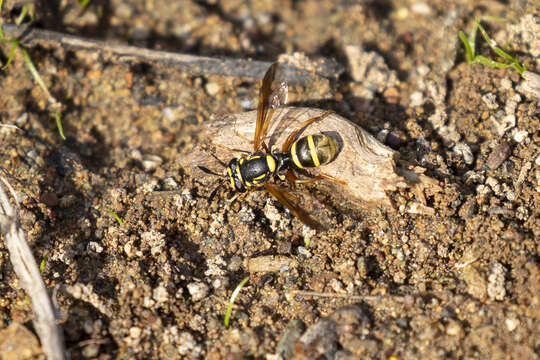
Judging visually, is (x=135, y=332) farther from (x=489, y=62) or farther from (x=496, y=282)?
(x=489, y=62)

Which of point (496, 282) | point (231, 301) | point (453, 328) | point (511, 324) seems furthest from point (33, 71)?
point (511, 324)

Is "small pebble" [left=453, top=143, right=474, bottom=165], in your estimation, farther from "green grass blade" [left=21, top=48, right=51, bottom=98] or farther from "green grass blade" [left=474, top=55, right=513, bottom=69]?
"green grass blade" [left=21, top=48, right=51, bottom=98]

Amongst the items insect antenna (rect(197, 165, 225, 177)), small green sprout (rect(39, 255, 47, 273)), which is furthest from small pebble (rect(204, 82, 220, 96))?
small green sprout (rect(39, 255, 47, 273))

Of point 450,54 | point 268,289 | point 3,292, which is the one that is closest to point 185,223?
point 268,289

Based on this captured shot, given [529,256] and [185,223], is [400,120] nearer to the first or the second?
[529,256]

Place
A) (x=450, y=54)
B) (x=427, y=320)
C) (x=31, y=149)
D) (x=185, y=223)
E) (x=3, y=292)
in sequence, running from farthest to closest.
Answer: (x=450, y=54), (x=31, y=149), (x=185, y=223), (x=3, y=292), (x=427, y=320)

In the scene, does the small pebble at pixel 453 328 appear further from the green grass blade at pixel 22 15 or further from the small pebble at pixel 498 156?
the green grass blade at pixel 22 15

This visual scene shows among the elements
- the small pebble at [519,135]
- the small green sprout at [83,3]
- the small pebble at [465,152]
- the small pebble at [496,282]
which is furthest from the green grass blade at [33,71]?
the small pebble at [519,135]
